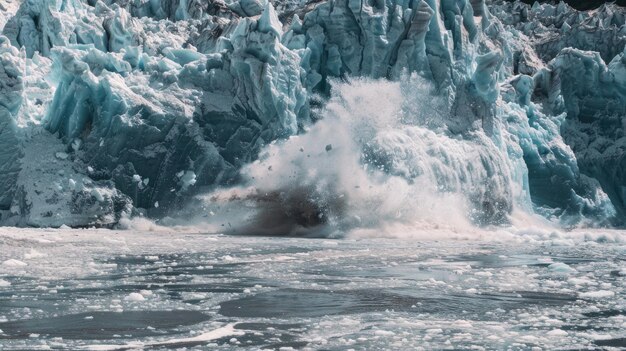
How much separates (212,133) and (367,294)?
504 inches

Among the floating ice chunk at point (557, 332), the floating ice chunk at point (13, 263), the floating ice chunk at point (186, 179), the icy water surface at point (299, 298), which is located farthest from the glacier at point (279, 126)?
the floating ice chunk at point (557, 332)

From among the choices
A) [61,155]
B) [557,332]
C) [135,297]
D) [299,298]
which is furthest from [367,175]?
[557,332]

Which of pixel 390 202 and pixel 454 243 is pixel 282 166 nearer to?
pixel 390 202

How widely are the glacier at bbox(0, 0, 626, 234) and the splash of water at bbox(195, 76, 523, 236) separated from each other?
0.04 metres

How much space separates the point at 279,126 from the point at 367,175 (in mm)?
2725

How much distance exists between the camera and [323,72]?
932 inches

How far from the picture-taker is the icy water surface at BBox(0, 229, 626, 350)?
694 cm

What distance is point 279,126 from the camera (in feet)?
71.3

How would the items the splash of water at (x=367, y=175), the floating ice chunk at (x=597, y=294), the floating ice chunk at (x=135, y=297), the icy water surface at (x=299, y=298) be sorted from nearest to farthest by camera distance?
the icy water surface at (x=299, y=298) < the floating ice chunk at (x=135, y=297) < the floating ice chunk at (x=597, y=294) < the splash of water at (x=367, y=175)

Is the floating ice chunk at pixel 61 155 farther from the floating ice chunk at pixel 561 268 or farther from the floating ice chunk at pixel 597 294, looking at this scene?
the floating ice chunk at pixel 597 294

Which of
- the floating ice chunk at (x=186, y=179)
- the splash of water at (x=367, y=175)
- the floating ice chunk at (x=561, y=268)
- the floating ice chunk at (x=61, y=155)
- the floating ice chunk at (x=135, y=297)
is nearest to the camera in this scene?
the floating ice chunk at (x=135, y=297)

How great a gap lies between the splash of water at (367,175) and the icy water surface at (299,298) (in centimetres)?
461

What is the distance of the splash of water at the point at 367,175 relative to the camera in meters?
20.0

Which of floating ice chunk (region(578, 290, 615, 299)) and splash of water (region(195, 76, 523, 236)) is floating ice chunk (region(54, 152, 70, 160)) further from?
floating ice chunk (region(578, 290, 615, 299))
